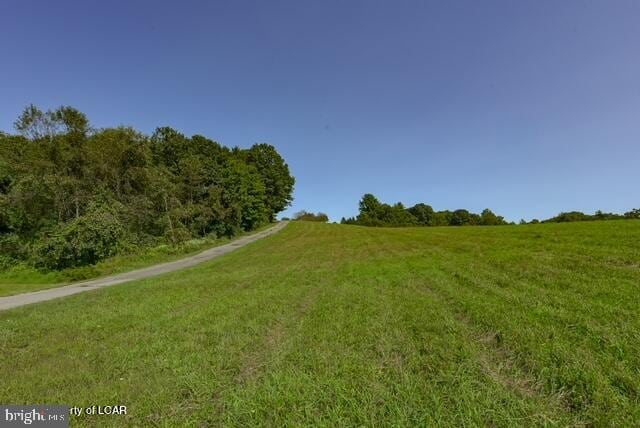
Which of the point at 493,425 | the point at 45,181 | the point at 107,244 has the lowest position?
the point at 493,425

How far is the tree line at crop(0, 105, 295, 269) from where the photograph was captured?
21344 mm

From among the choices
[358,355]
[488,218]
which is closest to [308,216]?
[488,218]

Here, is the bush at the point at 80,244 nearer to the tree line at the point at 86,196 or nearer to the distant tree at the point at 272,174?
the tree line at the point at 86,196

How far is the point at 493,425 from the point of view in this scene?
92.9 inches

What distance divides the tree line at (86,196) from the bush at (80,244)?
58mm

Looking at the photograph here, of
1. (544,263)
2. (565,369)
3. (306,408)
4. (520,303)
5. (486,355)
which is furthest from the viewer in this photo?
(544,263)

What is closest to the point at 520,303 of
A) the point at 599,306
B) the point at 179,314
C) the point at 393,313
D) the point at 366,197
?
the point at 599,306

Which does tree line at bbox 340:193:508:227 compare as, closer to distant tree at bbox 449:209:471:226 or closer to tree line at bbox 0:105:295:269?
distant tree at bbox 449:209:471:226

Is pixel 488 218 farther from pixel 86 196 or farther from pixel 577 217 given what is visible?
pixel 86 196

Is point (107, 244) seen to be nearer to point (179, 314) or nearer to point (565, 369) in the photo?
point (179, 314)

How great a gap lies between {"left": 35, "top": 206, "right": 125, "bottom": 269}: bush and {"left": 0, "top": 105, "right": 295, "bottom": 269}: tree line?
0.19 ft

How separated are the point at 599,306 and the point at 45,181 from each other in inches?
1248

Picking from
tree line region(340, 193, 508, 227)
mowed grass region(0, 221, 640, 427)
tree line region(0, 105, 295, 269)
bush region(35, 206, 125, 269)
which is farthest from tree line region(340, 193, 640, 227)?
mowed grass region(0, 221, 640, 427)

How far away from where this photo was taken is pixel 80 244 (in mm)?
20375
